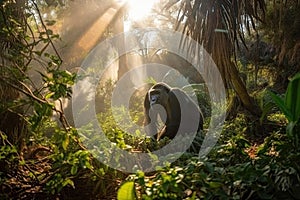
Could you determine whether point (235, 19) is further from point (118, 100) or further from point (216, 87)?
point (118, 100)

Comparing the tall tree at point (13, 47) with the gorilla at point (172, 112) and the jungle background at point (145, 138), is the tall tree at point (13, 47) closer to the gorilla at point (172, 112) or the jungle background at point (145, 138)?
the jungle background at point (145, 138)

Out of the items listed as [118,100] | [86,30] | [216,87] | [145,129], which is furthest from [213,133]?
[86,30]

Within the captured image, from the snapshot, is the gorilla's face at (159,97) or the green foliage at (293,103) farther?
the gorilla's face at (159,97)

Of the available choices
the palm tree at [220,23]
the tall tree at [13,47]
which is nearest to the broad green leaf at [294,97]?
the tall tree at [13,47]

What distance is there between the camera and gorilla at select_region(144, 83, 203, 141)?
4871mm

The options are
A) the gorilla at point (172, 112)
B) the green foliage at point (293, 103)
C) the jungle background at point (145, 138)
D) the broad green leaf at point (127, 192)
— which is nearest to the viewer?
the broad green leaf at point (127, 192)

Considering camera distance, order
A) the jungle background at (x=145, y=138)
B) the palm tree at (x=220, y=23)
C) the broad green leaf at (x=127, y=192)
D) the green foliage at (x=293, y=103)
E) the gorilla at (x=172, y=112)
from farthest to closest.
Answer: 1. the gorilla at (x=172, y=112)
2. the palm tree at (x=220, y=23)
3. the green foliage at (x=293, y=103)
4. the jungle background at (x=145, y=138)
5. the broad green leaf at (x=127, y=192)

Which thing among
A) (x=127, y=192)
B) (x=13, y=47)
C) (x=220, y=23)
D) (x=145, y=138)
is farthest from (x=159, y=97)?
(x=127, y=192)

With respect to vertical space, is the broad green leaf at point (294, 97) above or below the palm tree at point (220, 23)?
below

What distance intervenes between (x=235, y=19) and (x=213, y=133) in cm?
144

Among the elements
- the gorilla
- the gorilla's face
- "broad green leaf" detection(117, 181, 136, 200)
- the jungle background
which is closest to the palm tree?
the jungle background

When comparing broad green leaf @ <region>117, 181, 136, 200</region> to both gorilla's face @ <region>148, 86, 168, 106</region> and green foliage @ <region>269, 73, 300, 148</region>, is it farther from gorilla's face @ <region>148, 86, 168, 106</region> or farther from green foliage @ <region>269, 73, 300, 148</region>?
gorilla's face @ <region>148, 86, 168, 106</region>

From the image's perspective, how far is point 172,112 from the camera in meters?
4.95

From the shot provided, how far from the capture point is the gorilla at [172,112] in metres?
4.87
